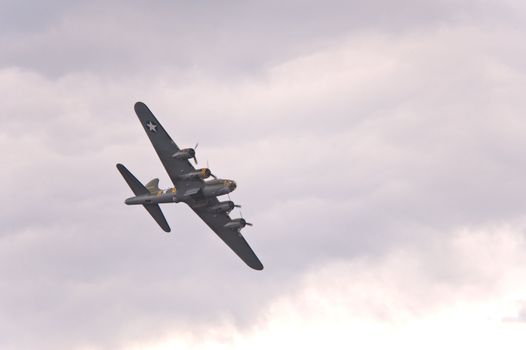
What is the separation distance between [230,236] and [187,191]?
13.0 metres

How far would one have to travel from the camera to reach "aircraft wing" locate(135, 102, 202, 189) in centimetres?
12619

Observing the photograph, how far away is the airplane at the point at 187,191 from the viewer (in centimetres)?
12656

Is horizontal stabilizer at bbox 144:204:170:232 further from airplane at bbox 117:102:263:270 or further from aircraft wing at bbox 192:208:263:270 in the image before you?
aircraft wing at bbox 192:208:263:270

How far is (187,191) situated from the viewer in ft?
427

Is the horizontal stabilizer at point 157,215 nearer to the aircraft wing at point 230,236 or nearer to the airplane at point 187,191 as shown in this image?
the airplane at point 187,191

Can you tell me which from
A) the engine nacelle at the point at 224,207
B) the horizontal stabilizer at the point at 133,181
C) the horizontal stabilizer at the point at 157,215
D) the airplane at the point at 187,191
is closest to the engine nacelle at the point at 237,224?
the airplane at the point at 187,191

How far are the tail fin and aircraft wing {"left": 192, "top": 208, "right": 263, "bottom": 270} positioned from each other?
4258 millimetres

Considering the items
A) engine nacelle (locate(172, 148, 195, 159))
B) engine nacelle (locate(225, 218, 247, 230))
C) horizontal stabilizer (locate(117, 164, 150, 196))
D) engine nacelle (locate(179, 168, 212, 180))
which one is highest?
horizontal stabilizer (locate(117, 164, 150, 196))

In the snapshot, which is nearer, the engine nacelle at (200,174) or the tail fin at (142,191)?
the engine nacelle at (200,174)

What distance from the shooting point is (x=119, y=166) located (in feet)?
440

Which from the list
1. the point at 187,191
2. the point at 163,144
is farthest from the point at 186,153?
the point at 187,191

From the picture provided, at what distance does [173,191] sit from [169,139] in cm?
813

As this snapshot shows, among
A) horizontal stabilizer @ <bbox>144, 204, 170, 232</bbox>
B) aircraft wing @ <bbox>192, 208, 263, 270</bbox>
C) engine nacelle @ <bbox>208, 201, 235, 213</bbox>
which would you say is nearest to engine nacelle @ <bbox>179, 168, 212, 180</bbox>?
engine nacelle @ <bbox>208, 201, 235, 213</bbox>

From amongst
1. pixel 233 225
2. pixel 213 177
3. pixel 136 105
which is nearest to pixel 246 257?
pixel 233 225
